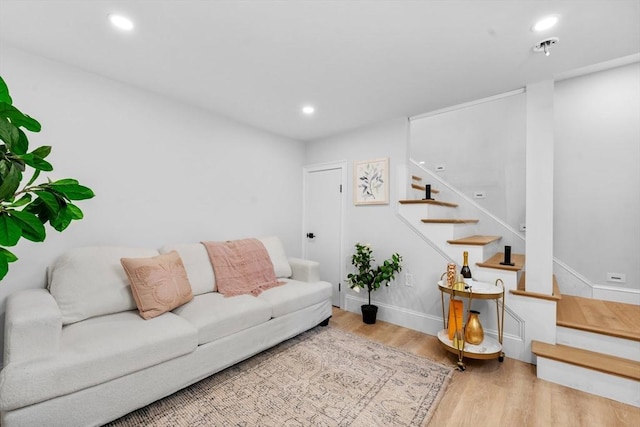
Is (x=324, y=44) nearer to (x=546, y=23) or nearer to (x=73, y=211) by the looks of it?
(x=546, y=23)

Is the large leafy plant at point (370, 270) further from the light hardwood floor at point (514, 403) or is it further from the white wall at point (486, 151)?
the white wall at point (486, 151)

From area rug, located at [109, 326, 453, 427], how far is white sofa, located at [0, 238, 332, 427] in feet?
0.37

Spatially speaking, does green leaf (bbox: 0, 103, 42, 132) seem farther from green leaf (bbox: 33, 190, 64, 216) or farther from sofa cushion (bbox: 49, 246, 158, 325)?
sofa cushion (bbox: 49, 246, 158, 325)

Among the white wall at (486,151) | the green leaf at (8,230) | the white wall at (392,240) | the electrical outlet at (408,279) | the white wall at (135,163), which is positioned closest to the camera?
the green leaf at (8,230)

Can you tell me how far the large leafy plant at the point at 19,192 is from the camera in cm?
76

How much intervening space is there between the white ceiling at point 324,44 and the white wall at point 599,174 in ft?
3.24

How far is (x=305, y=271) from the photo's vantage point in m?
3.16

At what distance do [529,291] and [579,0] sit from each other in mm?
2052

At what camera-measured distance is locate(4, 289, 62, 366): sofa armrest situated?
1390 mm

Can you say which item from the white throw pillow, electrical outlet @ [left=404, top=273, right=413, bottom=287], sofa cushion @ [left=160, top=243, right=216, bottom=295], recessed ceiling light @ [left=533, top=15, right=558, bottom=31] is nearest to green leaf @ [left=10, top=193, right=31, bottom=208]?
sofa cushion @ [left=160, top=243, right=216, bottom=295]

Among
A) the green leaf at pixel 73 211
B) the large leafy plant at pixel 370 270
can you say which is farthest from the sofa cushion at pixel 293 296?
the green leaf at pixel 73 211

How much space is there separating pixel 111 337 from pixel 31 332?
353 millimetres

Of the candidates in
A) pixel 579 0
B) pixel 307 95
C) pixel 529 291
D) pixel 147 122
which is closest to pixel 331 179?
pixel 307 95

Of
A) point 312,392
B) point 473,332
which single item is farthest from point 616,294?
point 312,392
